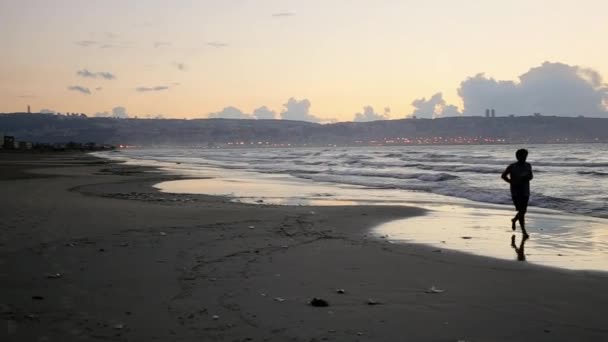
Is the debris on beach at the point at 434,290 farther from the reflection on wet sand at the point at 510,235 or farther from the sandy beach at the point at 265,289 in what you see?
the reflection on wet sand at the point at 510,235

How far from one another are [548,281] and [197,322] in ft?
14.2

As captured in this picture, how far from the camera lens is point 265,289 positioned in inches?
237

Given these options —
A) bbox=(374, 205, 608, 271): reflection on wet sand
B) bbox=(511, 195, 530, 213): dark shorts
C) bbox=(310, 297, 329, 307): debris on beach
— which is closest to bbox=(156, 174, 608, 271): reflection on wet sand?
bbox=(374, 205, 608, 271): reflection on wet sand

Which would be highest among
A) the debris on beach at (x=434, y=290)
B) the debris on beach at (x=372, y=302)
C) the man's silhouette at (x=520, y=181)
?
the man's silhouette at (x=520, y=181)

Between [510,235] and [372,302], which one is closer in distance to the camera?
[372,302]

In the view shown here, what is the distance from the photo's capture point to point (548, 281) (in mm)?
6617

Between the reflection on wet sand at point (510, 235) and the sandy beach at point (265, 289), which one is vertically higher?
the sandy beach at point (265, 289)

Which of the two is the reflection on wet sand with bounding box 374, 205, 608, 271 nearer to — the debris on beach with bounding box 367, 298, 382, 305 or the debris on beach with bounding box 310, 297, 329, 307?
the debris on beach with bounding box 367, 298, 382, 305

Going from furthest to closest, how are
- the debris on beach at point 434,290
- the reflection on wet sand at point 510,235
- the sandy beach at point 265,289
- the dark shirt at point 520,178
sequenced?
the dark shirt at point 520,178 → the reflection on wet sand at point 510,235 → the debris on beach at point 434,290 → the sandy beach at point 265,289

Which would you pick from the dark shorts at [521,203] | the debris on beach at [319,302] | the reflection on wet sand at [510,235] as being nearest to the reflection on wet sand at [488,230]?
the reflection on wet sand at [510,235]

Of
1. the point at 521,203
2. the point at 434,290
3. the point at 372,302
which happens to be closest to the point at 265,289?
the point at 372,302

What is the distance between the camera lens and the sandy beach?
183 inches

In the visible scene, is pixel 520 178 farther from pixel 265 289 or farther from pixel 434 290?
pixel 265 289

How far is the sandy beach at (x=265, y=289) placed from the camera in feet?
15.2
